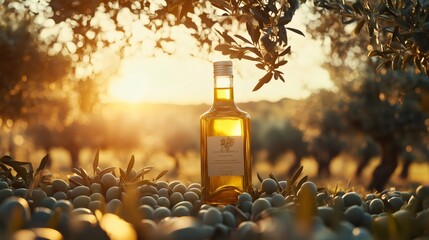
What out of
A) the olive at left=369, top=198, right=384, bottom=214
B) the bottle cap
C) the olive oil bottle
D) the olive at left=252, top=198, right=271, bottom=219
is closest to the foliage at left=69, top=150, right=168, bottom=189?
the olive oil bottle

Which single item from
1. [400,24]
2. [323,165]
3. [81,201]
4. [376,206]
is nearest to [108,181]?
[81,201]

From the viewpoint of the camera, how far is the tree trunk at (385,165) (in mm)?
16219

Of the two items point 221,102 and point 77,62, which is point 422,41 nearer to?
point 221,102

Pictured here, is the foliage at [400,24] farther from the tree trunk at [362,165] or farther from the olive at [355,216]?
the tree trunk at [362,165]

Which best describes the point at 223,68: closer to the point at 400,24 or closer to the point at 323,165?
the point at 400,24

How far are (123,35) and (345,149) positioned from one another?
33.3m

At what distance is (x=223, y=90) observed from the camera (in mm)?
3430

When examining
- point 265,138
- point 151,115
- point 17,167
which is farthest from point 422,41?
point 151,115

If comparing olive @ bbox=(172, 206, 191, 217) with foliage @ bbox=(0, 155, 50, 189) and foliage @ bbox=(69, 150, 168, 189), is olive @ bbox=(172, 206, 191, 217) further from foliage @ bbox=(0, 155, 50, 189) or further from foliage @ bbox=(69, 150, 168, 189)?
foliage @ bbox=(0, 155, 50, 189)

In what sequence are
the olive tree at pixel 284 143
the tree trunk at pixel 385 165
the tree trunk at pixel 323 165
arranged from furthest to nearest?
the olive tree at pixel 284 143 → the tree trunk at pixel 323 165 → the tree trunk at pixel 385 165

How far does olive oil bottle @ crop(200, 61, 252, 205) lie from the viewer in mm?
3244

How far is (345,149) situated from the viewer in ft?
119

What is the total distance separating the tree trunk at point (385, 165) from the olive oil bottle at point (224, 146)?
523 inches

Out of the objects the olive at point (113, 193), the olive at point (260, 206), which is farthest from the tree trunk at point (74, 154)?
the olive at point (260, 206)
